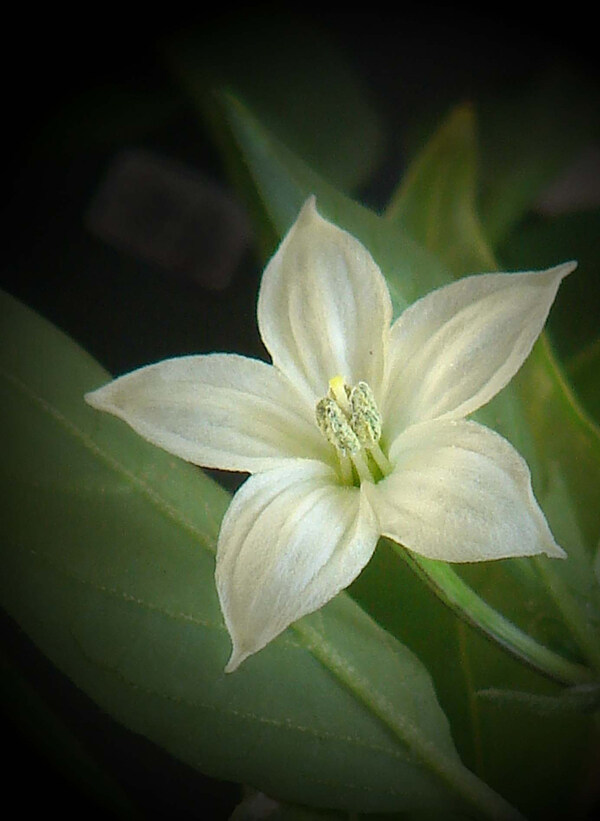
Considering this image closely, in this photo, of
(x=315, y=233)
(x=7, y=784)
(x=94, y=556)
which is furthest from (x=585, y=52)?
(x=7, y=784)

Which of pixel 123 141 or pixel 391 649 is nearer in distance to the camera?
pixel 391 649

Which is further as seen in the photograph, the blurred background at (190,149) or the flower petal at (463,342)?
the blurred background at (190,149)

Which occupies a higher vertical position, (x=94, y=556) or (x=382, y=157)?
(x=382, y=157)

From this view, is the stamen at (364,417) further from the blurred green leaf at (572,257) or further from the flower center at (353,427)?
the blurred green leaf at (572,257)

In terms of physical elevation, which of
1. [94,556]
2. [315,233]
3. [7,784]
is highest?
[315,233]

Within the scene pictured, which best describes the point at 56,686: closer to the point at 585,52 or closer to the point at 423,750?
the point at 423,750

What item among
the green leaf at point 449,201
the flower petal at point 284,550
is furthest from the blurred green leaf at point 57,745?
the green leaf at point 449,201

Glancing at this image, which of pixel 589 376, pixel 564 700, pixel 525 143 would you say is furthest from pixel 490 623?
pixel 525 143

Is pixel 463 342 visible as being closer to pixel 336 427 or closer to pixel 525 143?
pixel 336 427
